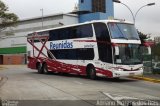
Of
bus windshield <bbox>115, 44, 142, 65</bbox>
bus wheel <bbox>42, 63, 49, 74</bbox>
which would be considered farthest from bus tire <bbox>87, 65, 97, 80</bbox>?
bus wheel <bbox>42, 63, 49, 74</bbox>

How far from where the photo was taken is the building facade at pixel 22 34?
86.4 metres

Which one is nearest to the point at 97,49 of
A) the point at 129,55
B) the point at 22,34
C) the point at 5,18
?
Answer: the point at 129,55

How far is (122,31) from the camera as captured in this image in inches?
996

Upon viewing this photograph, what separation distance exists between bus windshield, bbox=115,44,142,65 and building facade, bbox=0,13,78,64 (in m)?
59.3

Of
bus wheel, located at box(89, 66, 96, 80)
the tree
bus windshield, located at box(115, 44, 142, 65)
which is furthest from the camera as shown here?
the tree

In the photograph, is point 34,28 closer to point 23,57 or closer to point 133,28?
point 23,57

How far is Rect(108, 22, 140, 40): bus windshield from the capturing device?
2481 cm

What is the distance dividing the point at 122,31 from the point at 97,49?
196 centimetres

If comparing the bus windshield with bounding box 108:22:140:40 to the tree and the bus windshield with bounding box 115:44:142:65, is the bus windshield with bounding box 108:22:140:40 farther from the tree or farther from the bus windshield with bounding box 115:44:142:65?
the tree

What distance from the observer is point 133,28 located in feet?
85.7

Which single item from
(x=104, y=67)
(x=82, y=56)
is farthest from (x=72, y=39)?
(x=104, y=67)

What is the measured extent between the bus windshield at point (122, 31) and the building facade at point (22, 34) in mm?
58485

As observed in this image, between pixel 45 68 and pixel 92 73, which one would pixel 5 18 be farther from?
pixel 92 73

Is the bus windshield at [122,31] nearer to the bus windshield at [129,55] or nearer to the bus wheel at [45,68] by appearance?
the bus windshield at [129,55]
